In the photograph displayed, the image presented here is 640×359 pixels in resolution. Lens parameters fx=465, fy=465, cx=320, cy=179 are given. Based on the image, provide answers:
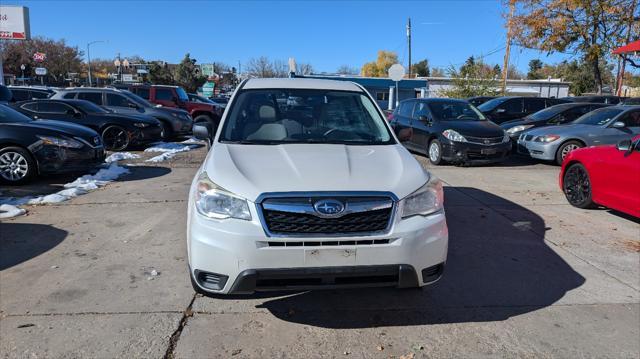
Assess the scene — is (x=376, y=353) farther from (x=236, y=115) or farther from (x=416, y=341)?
(x=236, y=115)

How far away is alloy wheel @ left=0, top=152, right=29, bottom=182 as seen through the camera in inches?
309

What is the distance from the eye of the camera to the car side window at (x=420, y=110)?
11.7 m

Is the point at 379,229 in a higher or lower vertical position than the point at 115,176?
higher

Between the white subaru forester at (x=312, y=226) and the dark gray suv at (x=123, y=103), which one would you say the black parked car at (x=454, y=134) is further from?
the dark gray suv at (x=123, y=103)

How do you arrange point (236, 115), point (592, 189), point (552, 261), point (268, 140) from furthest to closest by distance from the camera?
point (592, 189)
point (552, 261)
point (236, 115)
point (268, 140)

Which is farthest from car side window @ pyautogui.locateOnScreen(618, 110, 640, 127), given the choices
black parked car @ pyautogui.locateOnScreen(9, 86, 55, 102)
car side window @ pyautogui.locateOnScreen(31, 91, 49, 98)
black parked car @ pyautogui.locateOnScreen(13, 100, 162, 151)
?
car side window @ pyautogui.locateOnScreen(31, 91, 49, 98)

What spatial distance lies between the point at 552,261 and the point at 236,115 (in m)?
3.49

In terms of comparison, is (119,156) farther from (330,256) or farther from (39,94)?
(330,256)

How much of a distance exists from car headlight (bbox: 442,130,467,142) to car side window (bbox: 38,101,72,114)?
9384mm

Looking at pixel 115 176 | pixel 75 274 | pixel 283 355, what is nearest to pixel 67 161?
pixel 115 176

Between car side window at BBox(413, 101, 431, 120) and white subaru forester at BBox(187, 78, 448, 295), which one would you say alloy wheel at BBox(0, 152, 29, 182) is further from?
car side window at BBox(413, 101, 431, 120)

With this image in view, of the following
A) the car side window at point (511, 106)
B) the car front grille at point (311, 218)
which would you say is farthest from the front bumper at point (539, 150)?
the car front grille at point (311, 218)

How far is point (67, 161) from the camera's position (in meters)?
8.15

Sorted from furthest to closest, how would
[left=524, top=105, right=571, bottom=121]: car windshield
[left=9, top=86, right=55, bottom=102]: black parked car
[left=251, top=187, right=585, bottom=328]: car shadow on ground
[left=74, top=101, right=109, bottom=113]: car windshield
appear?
[left=9, top=86, right=55, bottom=102]: black parked car < [left=524, top=105, right=571, bottom=121]: car windshield < [left=74, top=101, right=109, bottom=113]: car windshield < [left=251, top=187, right=585, bottom=328]: car shadow on ground
